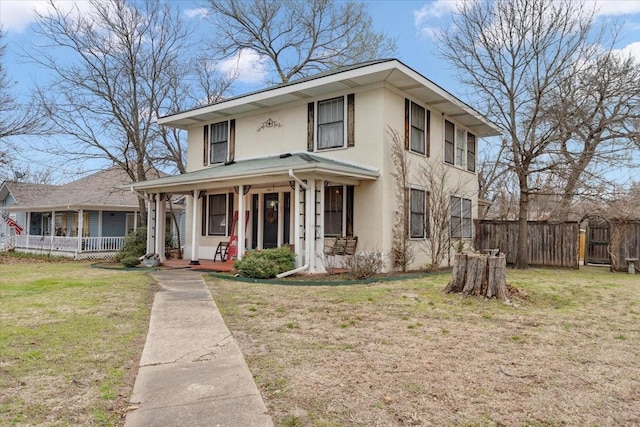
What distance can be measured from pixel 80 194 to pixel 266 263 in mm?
16479

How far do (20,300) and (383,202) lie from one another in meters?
8.07

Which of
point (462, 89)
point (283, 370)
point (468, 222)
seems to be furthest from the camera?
point (468, 222)

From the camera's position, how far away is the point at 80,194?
2208 cm

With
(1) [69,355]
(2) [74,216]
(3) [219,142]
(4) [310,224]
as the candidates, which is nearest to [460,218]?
(4) [310,224]

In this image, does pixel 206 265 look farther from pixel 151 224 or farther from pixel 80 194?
pixel 80 194

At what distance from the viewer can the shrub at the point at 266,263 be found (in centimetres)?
1009

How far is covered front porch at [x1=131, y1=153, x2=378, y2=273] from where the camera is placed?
10.6 metres

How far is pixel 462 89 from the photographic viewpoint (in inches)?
576

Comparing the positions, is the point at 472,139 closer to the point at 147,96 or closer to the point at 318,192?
the point at 318,192

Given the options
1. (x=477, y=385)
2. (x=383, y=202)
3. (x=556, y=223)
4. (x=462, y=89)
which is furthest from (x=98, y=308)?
(x=556, y=223)

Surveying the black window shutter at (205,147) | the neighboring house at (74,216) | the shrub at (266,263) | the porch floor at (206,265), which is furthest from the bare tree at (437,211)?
the neighboring house at (74,216)

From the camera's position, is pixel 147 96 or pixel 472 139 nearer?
pixel 472 139

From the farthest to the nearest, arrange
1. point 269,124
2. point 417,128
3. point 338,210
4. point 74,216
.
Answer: point 74,216, point 269,124, point 417,128, point 338,210

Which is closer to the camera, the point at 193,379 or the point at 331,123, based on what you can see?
the point at 193,379
